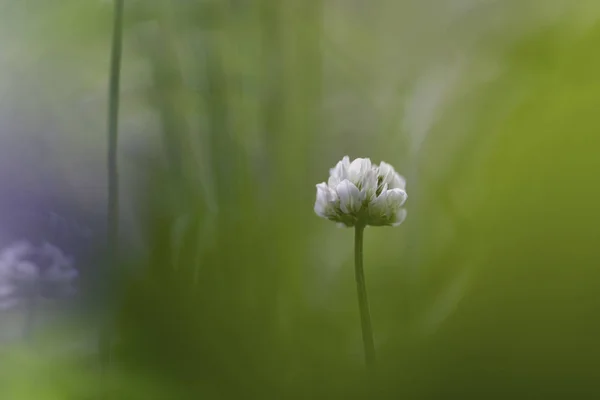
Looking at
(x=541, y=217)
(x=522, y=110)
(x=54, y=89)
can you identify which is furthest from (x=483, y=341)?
(x=54, y=89)

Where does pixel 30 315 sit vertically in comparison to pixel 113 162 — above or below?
below

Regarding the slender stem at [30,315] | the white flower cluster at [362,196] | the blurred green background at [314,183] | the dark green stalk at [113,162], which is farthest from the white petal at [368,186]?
the slender stem at [30,315]

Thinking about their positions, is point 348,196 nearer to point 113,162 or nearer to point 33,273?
point 113,162

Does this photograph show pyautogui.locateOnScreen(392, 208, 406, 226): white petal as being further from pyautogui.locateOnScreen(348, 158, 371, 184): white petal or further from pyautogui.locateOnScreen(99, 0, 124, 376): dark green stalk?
pyautogui.locateOnScreen(99, 0, 124, 376): dark green stalk

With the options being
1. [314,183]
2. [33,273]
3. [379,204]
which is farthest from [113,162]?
[379,204]

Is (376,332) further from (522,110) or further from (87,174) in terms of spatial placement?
(87,174)

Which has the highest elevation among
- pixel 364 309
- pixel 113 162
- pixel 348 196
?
pixel 113 162
